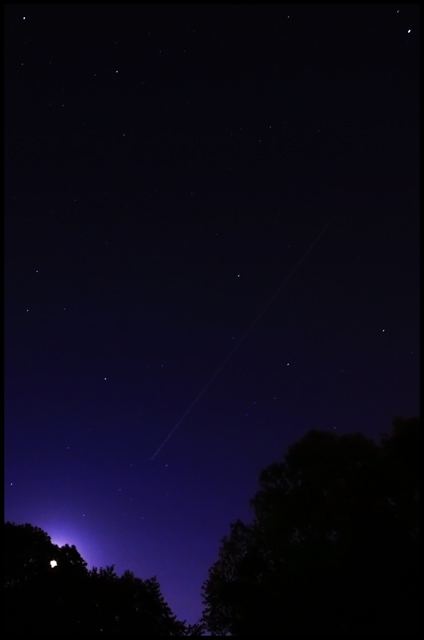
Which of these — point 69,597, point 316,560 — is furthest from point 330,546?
point 69,597

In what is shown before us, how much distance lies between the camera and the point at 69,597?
22.2 m

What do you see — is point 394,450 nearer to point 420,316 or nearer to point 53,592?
point 420,316

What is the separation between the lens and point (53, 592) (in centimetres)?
2242

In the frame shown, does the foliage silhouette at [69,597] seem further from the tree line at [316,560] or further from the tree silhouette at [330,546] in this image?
the tree silhouette at [330,546]

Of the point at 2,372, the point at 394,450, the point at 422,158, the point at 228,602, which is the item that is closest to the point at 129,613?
the point at 228,602

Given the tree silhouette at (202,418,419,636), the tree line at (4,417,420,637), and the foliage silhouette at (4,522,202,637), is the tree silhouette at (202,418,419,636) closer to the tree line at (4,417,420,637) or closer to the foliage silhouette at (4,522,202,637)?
the tree line at (4,417,420,637)

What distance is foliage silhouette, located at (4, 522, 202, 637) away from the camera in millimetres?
19516

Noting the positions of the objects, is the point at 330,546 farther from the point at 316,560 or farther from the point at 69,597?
the point at 69,597

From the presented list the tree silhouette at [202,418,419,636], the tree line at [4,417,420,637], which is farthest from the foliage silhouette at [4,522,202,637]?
the tree silhouette at [202,418,419,636]

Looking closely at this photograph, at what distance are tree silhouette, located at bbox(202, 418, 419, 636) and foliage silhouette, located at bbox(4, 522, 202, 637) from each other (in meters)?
5.22

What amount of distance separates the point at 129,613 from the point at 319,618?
12.6 metres

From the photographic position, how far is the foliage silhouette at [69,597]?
64.0 feet

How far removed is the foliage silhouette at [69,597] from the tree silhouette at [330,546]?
17.1 feet

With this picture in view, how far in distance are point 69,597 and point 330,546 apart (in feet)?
42.8
